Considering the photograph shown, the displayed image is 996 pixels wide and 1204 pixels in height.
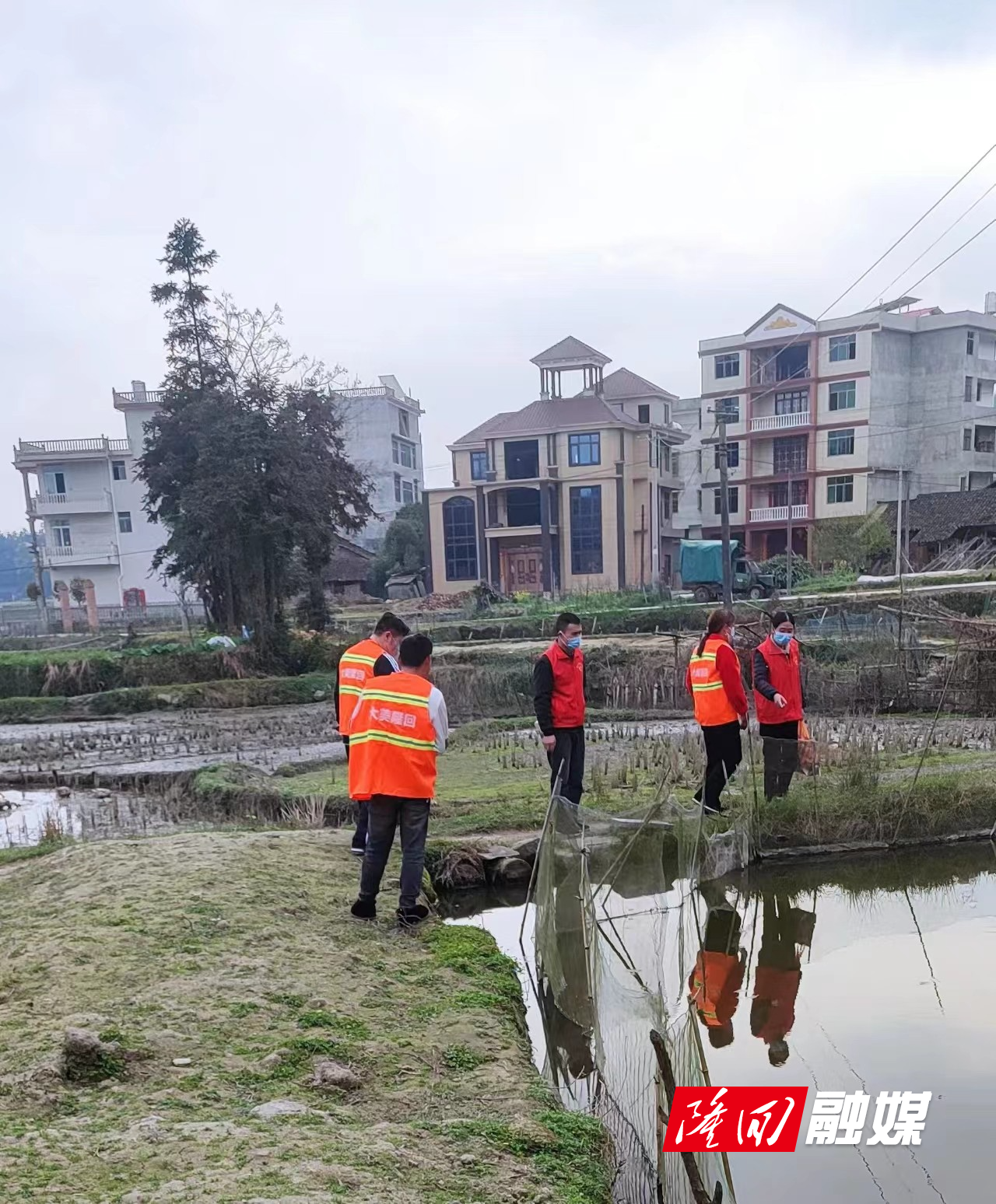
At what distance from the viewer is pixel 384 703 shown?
5.15 metres

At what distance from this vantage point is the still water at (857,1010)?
12.9ft

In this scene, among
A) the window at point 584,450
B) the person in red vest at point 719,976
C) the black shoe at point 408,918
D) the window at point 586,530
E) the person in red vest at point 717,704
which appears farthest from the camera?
the window at point 586,530

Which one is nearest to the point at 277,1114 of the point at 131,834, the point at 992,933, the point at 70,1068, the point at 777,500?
the point at 70,1068

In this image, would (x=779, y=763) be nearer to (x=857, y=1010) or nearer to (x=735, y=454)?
(x=857, y=1010)

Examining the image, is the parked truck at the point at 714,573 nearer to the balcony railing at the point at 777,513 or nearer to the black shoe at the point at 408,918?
the balcony railing at the point at 777,513

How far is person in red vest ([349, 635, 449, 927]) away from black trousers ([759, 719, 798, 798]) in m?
3.64

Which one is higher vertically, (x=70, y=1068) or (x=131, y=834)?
(x=70, y=1068)

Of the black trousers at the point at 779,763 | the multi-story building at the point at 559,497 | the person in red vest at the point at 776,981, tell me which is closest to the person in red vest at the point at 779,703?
the black trousers at the point at 779,763

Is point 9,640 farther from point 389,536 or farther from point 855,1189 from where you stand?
point 855,1189

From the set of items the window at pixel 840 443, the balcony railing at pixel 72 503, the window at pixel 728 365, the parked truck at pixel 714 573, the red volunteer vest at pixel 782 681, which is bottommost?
the parked truck at pixel 714 573

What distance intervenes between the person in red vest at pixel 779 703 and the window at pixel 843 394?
39005 millimetres

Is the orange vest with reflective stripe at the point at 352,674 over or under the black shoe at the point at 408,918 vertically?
over

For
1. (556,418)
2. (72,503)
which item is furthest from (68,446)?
(556,418)

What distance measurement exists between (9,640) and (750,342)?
3583cm
